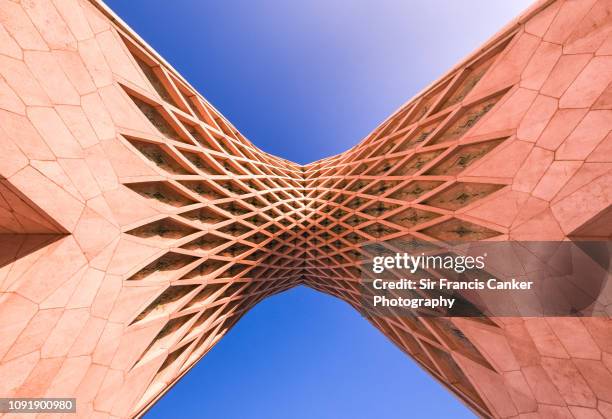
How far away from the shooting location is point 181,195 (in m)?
8.00

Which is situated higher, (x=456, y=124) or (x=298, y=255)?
(x=456, y=124)

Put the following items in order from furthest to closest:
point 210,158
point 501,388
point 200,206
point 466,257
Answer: point 210,158 → point 200,206 → point 466,257 → point 501,388

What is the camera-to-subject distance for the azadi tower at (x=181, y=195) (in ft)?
14.1

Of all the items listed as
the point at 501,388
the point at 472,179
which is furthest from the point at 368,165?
the point at 501,388

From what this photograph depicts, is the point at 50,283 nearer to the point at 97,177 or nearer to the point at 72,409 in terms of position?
the point at 97,177

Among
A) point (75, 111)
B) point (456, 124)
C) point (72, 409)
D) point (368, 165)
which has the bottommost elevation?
point (72, 409)

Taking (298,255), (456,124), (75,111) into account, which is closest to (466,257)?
(456,124)

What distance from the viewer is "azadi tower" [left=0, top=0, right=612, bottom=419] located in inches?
169

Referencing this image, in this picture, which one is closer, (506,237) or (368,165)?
(506,237)

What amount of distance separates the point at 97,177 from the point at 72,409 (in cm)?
545

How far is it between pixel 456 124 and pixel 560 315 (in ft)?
18.3

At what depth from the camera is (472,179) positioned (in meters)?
6.42

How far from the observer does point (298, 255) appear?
13.8m

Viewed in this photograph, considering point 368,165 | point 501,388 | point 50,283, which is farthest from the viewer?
point 368,165
